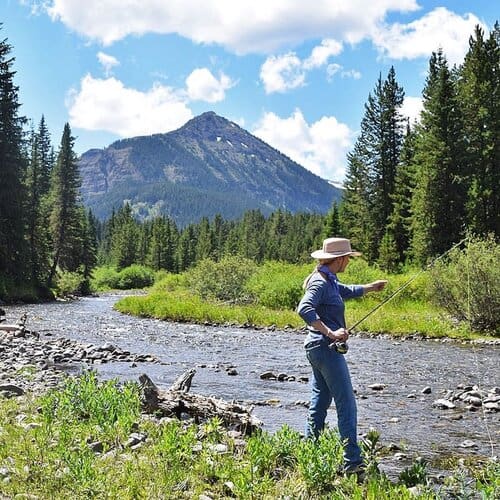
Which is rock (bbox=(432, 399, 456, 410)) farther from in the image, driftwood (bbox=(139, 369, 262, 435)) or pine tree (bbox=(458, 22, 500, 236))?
pine tree (bbox=(458, 22, 500, 236))

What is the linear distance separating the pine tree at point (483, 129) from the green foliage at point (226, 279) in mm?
15926

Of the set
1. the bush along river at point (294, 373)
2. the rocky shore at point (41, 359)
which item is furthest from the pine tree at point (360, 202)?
the rocky shore at point (41, 359)

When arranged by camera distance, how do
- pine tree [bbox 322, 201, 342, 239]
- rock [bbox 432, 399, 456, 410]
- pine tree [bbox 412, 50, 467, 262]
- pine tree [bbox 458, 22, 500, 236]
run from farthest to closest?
pine tree [bbox 322, 201, 342, 239] < pine tree [bbox 412, 50, 467, 262] < pine tree [bbox 458, 22, 500, 236] < rock [bbox 432, 399, 456, 410]

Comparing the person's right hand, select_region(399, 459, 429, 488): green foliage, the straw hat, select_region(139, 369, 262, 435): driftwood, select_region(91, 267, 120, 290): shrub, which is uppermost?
the straw hat

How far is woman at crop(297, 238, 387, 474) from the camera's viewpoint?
19.9 feet

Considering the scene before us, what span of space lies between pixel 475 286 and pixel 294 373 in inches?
475

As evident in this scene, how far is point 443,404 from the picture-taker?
1084 cm

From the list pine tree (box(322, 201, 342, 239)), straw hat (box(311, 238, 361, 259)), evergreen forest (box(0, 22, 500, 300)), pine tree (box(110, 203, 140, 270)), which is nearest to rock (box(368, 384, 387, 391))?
straw hat (box(311, 238, 361, 259))

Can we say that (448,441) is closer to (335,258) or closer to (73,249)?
(335,258)

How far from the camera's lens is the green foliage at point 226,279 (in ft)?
126

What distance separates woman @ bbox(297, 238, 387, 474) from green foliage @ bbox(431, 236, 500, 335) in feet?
58.4

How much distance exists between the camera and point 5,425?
6938mm

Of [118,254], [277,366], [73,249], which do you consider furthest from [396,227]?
[118,254]

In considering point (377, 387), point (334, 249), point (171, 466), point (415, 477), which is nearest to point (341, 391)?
point (415, 477)
